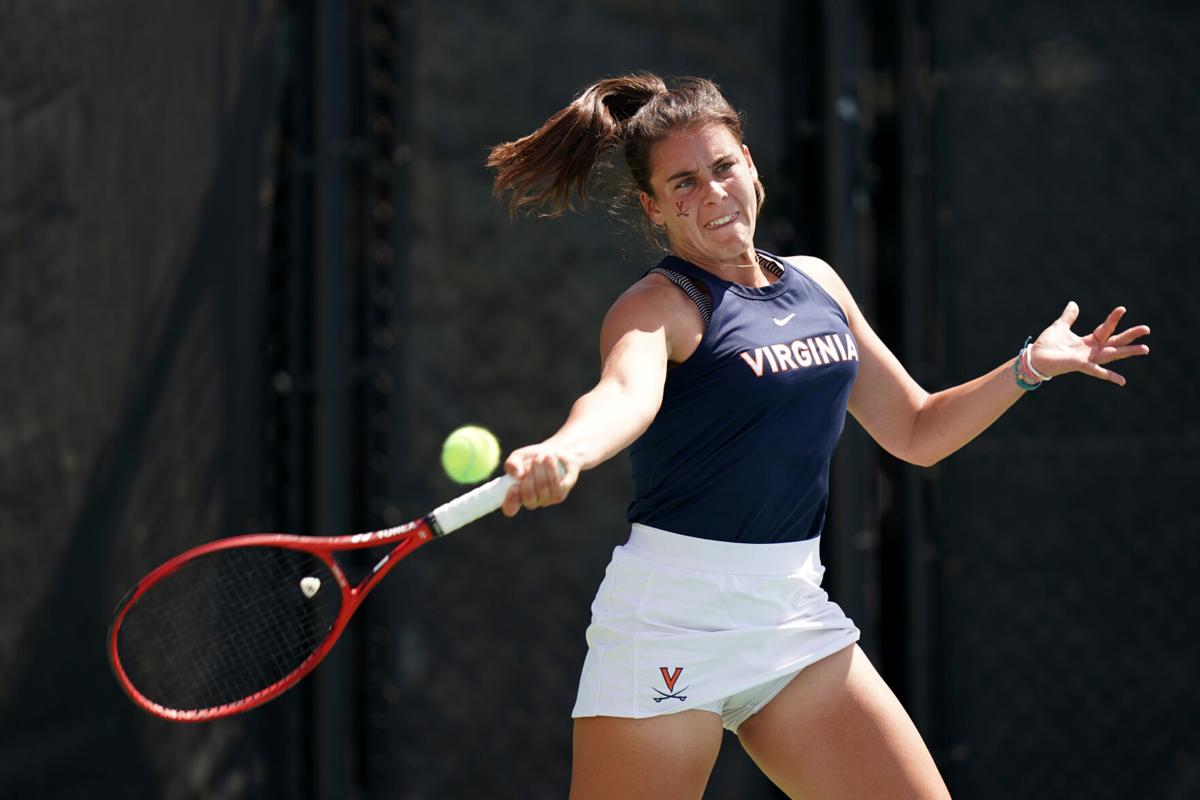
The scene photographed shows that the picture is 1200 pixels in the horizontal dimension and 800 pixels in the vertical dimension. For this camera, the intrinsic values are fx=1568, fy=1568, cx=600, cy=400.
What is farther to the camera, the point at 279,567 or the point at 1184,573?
the point at 1184,573

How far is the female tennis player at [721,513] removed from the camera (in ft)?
8.04

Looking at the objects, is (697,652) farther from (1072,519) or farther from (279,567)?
(1072,519)

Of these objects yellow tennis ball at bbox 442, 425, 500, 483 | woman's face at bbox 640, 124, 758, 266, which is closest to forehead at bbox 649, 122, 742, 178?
woman's face at bbox 640, 124, 758, 266

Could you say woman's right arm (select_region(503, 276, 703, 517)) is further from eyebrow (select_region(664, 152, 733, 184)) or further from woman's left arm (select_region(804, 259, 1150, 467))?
woman's left arm (select_region(804, 259, 1150, 467))

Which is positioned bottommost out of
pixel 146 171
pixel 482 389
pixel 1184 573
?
pixel 1184 573

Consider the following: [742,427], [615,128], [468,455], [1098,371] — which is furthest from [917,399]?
[468,455]

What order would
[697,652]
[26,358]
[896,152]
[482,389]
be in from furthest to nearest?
[896,152], [482,389], [26,358], [697,652]

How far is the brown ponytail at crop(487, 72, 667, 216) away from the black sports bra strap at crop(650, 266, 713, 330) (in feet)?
0.86

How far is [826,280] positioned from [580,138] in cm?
51

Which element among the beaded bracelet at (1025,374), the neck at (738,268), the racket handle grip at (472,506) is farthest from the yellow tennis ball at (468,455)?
the beaded bracelet at (1025,374)

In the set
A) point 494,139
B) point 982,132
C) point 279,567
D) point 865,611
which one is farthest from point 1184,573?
point 279,567

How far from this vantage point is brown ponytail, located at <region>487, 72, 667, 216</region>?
2688mm

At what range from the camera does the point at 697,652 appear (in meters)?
2.46

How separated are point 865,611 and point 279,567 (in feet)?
5.26
